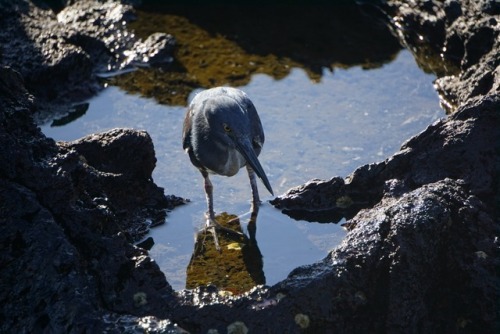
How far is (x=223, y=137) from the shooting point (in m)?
6.43

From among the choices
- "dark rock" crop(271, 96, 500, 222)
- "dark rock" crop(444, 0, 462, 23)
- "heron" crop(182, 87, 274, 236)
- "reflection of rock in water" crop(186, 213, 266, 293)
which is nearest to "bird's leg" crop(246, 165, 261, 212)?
"heron" crop(182, 87, 274, 236)

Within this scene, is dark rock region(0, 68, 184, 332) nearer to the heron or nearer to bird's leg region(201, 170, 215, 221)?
the heron

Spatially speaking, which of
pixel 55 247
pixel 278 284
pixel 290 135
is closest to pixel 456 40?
pixel 290 135

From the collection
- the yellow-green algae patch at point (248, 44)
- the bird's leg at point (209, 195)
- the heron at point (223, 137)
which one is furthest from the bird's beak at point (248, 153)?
the yellow-green algae patch at point (248, 44)

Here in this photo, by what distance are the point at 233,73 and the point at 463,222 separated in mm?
4589

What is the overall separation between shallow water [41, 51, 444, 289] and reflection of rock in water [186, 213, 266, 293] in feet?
0.23

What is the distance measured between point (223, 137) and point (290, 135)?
5.20ft

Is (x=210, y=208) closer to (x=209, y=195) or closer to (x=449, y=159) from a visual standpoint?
(x=209, y=195)

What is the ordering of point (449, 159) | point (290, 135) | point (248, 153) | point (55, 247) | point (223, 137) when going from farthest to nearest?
point (290, 135) → point (223, 137) → point (248, 153) → point (449, 159) → point (55, 247)

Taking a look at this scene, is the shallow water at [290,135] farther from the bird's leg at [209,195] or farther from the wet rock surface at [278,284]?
the wet rock surface at [278,284]

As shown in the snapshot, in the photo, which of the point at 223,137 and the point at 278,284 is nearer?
the point at 278,284

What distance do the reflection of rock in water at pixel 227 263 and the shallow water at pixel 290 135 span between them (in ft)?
0.23

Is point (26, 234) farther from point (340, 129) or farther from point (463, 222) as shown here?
point (340, 129)

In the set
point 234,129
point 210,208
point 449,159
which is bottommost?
point 210,208
